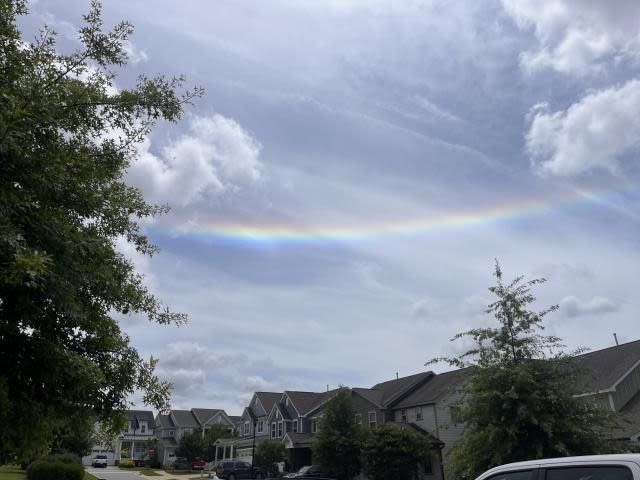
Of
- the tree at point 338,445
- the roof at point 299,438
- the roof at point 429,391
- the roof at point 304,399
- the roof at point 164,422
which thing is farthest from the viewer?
the roof at point 164,422

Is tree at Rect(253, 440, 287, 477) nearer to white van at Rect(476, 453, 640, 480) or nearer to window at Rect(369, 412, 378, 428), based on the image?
window at Rect(369, 412, 378, 428)

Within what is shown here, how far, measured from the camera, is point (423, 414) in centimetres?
4178

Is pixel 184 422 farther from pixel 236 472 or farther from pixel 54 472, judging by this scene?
pixel 54 472

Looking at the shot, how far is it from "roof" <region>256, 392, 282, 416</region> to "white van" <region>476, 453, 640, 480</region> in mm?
57928

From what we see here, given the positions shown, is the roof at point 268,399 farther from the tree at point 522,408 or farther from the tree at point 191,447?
the tree at point 522,408

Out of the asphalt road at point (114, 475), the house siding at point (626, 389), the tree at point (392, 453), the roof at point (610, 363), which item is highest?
the roof at point (610, 363)

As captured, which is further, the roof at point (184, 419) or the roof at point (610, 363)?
the roof at point (184, 419)

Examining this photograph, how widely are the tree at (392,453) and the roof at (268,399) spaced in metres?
29.2

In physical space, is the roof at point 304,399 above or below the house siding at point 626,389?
above

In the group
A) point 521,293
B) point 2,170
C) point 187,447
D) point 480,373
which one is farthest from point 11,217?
point 187,447

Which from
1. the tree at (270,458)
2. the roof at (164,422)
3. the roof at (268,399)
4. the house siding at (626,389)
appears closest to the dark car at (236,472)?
the tree at (270,458)

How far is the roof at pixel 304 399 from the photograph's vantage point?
183 feet

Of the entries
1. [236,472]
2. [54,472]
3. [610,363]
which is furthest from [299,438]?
[610,363]

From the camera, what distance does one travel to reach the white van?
479 cm
